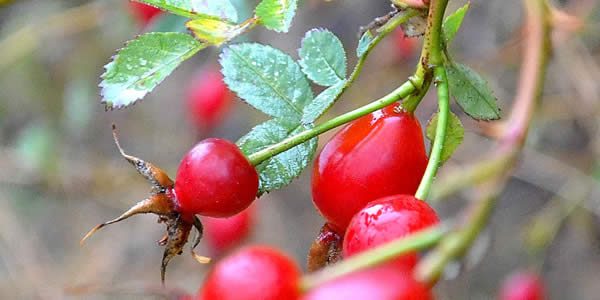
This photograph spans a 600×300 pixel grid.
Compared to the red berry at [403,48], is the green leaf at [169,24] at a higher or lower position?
higher

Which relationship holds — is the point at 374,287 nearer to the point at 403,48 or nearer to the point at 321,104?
the point at 321,104

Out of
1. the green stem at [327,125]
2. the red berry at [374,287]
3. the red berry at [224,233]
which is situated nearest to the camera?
the red berry at [374,287]

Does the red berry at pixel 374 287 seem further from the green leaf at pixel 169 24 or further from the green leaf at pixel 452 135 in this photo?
the green leaf at pixel 169 24

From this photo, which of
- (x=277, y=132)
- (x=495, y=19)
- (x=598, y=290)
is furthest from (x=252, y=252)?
(x=598, y=290)

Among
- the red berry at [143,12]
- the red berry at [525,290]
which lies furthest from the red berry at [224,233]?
the red berry at [525,290]

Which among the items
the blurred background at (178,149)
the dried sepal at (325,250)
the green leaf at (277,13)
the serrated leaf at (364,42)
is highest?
the green leaf at (277,13)

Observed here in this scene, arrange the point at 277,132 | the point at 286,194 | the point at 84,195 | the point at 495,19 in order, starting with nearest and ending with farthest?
the point at 277,132
the point at 495,19
the point at 84,195
the point at 286,194

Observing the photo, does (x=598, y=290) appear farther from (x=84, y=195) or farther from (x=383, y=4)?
(x=84, y=195)
